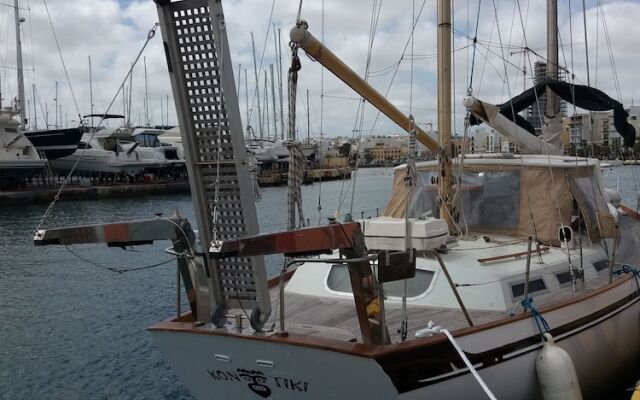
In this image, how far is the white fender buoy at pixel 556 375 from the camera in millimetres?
7062

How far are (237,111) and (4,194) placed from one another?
176 feet

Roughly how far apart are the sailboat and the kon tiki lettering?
2 cm

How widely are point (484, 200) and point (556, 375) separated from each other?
435 cm

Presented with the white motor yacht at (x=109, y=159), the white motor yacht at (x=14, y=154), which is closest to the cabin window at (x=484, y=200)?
the white motor yacht at (x=14, y=154)

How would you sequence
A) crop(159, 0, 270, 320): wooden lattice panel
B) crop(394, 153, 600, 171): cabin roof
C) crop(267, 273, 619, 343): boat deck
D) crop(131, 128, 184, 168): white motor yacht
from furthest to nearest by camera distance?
crop(131, 128, 184, 168): white motor yacht
crop(394, 153, 600, 171): cabin roof
crop(267, 273, 619, 343): boat deck
crop(159, 0, 270, 320): wooden lattice panel

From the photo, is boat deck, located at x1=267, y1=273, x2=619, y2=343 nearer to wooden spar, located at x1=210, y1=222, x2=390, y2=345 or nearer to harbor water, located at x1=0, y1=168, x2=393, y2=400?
wooden spar, located at x1=210, y1=222, x2=390, y2=345

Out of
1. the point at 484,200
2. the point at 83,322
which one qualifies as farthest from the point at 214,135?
the point at 83,322

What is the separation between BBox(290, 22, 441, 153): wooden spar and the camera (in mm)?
8305

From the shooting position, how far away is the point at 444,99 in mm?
10773

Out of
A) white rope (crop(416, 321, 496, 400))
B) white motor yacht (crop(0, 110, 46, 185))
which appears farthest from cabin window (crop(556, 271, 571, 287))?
white motor yacht (crop(0, 110, 46, 185))

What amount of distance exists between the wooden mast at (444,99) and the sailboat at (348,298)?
122cm

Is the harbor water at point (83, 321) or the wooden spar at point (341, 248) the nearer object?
the wooden spar at point (341, 248)

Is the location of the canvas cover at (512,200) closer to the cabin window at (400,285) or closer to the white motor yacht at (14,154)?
the cabin window at (400,285)

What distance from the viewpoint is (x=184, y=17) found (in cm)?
641
